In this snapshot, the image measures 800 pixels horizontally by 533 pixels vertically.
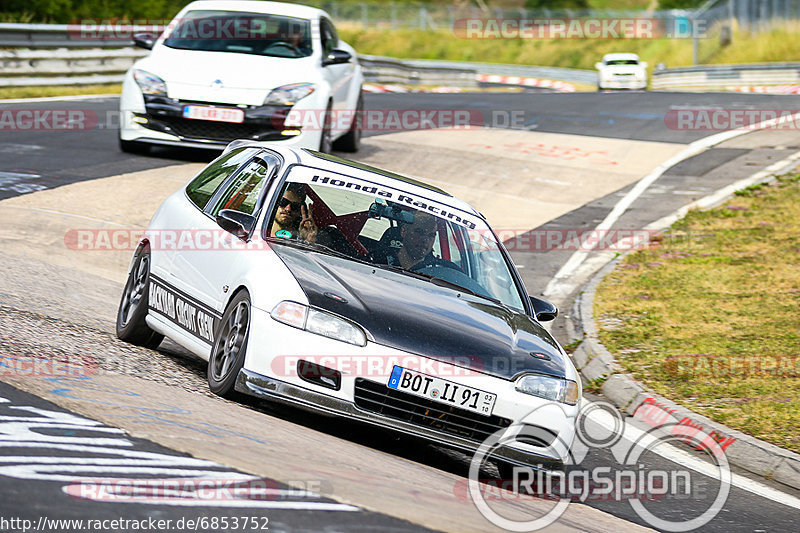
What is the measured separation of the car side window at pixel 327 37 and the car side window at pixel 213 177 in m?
6.91

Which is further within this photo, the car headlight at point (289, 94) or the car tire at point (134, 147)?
the car tire at point (134, 147)

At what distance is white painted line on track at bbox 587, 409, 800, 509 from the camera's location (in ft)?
21.8

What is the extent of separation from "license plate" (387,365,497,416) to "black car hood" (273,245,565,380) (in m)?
0.12

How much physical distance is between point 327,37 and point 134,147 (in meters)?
2.91

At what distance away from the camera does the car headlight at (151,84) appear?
44.0 feet

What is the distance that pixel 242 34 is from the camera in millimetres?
14547

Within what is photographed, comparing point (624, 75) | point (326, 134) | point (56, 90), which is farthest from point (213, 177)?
point (624, 75)

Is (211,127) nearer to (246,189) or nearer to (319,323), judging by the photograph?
(246,189)

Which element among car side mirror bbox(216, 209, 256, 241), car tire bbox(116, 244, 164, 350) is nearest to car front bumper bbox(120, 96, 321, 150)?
car tire bbox(116, 244, 164, 350)

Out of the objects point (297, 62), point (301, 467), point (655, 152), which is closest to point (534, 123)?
point (655, 152)

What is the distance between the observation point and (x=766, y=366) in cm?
892

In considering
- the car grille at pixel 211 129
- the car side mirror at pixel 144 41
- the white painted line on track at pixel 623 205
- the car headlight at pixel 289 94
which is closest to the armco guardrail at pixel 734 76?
the white painted line on track at pixel 623 205

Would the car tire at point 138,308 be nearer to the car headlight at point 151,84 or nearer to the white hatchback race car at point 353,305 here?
the white hatchback race car at point 353,305

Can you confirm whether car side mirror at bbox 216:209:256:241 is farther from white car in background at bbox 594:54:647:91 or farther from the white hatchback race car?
white car in background at bbox 594:54:647:91
